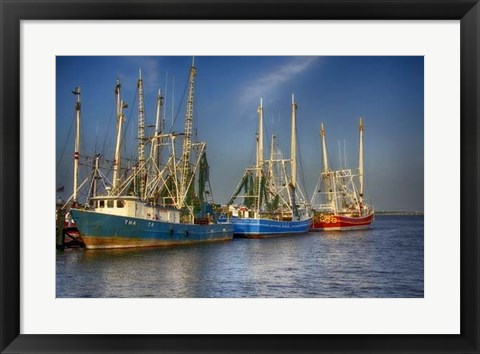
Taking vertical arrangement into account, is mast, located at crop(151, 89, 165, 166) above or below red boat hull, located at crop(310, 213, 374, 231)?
above

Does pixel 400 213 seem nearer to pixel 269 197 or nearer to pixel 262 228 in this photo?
pixel 269 197

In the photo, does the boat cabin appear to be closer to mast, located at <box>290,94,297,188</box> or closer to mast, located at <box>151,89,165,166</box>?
mast, located at <box>151,89,165,166</box>

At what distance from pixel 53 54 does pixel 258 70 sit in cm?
253

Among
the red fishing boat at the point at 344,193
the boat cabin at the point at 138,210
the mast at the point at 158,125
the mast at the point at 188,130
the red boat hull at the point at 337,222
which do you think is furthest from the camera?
the boat cabin at the point at 138,210

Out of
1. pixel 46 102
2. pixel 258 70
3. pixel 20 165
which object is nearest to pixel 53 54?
pixel 46 102

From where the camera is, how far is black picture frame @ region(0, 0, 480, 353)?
5703mm

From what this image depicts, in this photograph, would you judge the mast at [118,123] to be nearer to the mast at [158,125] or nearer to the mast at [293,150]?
the mast at [158,125]

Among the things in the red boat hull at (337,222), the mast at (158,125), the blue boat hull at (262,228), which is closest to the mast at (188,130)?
the mast at (158,125)

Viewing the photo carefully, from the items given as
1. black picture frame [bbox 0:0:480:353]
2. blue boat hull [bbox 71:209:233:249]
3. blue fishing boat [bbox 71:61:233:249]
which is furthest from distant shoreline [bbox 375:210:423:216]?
blue boat hull [bbox 71:209:233:249]

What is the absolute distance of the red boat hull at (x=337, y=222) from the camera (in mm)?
10286

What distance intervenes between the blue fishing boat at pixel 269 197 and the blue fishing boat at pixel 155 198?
684 mm

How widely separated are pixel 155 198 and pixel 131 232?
145cm

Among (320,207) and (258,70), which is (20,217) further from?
(320,207)

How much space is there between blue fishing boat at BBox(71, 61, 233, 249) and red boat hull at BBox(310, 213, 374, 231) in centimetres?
257
